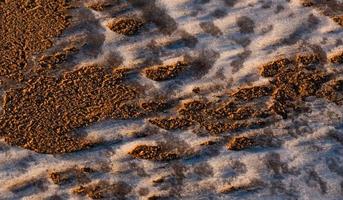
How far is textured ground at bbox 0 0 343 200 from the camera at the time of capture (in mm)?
3234

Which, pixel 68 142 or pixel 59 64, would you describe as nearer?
pixel 68 142

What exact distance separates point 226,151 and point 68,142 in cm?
90

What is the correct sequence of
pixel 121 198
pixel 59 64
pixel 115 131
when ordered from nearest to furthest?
pixel 121 198
pixel 115 131
pixel 59 64

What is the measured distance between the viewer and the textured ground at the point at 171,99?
3234 mm

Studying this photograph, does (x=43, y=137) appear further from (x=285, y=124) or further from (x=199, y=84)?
(x=285, y=124)

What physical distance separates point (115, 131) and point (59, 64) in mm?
589

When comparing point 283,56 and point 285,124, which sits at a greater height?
point 283,56

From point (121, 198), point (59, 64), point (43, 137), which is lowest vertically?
point (121, 198)

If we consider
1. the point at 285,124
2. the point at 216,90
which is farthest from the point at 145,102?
the point at 285,124

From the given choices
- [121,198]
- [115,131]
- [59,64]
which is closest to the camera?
[121,198]

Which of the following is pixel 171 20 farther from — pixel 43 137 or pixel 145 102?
pixel 43 137

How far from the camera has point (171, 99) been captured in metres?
3.50

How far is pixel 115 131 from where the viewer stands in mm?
3408

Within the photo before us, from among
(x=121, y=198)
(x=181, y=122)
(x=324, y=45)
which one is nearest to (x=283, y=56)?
(x=324, y=45)
